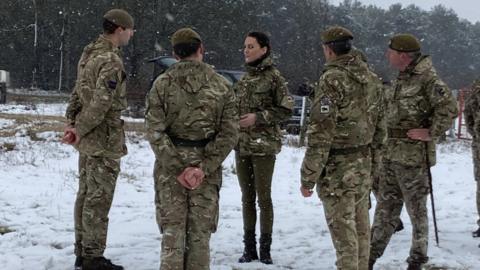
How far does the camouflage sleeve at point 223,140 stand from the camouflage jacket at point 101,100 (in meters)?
1.04

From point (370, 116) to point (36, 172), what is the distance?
609 cm

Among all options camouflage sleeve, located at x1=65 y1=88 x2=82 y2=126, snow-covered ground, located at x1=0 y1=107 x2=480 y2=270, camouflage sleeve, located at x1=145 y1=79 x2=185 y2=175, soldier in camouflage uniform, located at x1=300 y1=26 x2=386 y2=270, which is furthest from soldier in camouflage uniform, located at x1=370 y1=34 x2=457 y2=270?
camouflage sleeve, located at x1=65 y1=88 x2=82 y2=126

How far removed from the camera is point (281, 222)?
6.93 metres

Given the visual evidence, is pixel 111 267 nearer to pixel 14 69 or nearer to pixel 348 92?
pixel 348 92

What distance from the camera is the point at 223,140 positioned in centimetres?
394

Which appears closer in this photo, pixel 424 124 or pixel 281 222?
pixel 424 124

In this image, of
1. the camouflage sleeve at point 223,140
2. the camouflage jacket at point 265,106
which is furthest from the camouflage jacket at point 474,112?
the camouflage sleeve at point 223,140

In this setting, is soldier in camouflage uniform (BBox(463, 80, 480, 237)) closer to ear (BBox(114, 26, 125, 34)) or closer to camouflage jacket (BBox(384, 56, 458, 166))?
camouflage jacket (BBox(384, 56, 458, 166))

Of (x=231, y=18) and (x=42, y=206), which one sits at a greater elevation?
(x=231, y=18)

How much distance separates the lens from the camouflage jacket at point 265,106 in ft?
16.7

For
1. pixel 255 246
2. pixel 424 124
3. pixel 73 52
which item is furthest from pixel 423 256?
pixel 73 52

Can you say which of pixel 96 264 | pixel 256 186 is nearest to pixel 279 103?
pixel 256 186

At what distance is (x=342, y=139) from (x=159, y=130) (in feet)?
4.24

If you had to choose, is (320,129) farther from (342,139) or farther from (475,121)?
(475,121)
